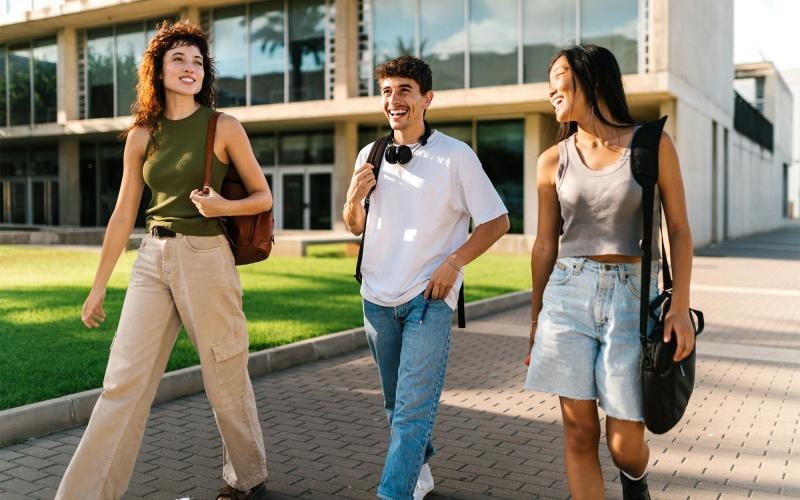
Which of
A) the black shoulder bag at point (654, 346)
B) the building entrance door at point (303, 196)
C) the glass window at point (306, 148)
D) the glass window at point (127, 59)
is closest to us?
the black shoulder bag at point (654, 346)

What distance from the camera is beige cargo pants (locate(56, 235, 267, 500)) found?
145 inches

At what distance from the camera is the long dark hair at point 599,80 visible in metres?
3.21

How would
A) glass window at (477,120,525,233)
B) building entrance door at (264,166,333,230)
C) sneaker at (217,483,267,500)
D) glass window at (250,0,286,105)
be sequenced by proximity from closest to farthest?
sneaker at (217,483,267,500)
glass window at (477,120,525,233)
glass window at (250,0,286,105)
building entrance door at (264,166,333,230)

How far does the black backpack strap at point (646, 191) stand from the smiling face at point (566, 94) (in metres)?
0.29

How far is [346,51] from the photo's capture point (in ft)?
88.8

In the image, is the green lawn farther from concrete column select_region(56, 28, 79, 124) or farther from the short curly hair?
concrete column select_region(56, 28, 79, 124)

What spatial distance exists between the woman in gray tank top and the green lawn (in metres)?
4.03

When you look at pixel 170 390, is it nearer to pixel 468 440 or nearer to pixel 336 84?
pixel 468 440

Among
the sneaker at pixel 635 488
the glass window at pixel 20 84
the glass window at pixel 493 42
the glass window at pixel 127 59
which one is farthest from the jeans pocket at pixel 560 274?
the glass window at pixel 20 84

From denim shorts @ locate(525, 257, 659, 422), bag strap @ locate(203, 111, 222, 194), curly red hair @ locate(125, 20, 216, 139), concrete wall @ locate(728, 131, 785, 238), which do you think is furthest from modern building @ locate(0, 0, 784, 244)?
denim shorts @ locate(525, 257, 659, 422)

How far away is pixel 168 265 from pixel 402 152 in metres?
1.18

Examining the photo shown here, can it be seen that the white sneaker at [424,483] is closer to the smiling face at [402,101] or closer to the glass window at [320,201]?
the smiling face at [402,101]

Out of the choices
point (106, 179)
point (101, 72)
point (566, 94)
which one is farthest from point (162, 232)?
point (106, 179)

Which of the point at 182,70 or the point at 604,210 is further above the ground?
the point at 182,70
